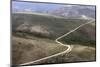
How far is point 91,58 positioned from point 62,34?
562 mm

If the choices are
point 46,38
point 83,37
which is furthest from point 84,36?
point 46,38

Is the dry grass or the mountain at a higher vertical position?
the mountain

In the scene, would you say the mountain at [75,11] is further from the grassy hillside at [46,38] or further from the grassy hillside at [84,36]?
the grassy hillside at [84,36]

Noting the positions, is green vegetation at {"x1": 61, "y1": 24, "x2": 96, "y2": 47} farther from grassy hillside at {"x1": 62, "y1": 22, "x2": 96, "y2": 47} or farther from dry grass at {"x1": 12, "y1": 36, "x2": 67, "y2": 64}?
dry grass at {"x1": 12, "y1": 36, "x2": 67, "y2": 64}

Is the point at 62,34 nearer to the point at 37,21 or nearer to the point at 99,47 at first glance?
the point at 37,21

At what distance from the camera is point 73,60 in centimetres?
237

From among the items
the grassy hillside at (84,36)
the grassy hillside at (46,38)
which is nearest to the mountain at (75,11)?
the grassy hillside at (46,38)

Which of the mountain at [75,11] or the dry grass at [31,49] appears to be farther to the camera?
the mountain at [75,11]

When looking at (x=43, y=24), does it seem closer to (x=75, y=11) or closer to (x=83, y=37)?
(x=75, y=11)

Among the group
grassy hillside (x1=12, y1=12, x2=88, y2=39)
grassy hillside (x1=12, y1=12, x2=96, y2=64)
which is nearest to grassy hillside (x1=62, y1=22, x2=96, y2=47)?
grassy hillside (x1=12, y1=12, x2=96, y2=64)

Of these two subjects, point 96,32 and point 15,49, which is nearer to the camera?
point 15,49

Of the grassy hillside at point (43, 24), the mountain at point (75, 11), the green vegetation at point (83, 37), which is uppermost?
the mountain at point (75, 11)

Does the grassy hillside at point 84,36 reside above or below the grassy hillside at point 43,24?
below

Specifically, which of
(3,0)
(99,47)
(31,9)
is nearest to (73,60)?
(99,47)
